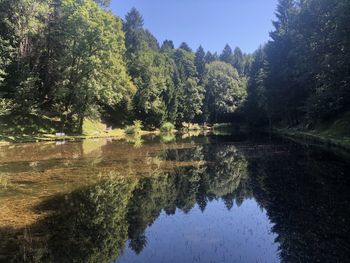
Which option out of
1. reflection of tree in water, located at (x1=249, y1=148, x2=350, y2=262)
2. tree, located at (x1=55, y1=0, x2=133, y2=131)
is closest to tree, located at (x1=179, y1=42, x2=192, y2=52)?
tree, located at (x1=55, y1=0, x2=133, y2=131)

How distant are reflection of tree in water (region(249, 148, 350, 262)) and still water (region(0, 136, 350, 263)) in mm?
35

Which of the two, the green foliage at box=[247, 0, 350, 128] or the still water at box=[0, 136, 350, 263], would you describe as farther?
the green foliage at box=[247, 0, 350, 128]

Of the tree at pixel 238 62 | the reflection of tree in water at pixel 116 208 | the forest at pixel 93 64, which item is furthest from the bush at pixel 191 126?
the reflection of tree in water at pixel 116 208

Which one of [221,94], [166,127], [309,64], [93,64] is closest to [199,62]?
[221,94]

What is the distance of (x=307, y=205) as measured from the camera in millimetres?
14562

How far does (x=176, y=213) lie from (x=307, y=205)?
5.19m

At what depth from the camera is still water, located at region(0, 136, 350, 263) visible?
10.3 m

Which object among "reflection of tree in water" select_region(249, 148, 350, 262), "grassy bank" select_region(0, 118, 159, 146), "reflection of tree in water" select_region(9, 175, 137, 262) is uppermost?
"grassy bank" select_region(0, 118, 159, 146)

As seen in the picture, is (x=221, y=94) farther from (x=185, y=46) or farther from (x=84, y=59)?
(x=84, y=59)

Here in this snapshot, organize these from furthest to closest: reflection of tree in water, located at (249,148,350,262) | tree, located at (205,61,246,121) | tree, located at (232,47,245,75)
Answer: tree, located at (232,47,245,75)
tree, located at (205,61,246,121)
reflection of tree in water, located at (249,148,350,262)

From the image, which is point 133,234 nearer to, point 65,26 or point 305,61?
point 305,61

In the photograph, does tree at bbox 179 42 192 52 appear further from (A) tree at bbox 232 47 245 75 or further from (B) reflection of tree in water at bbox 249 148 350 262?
(B) reflection of tree in water at bbox 249 148 350 262

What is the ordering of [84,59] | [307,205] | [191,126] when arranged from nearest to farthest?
1. [307,205]
2. [84,59]
3. [191,126]

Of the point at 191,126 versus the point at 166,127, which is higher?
the point at 166,127
